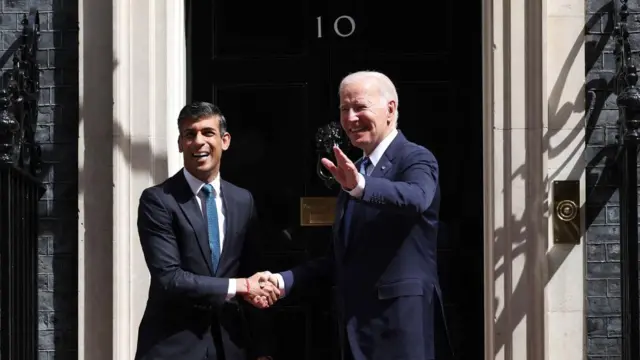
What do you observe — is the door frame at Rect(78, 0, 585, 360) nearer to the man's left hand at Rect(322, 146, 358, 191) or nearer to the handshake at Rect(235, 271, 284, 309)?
the handshake at Rect(235, 271, 284, 309)

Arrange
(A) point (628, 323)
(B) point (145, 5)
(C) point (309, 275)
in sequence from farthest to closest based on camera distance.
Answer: (B) point (145, 5), (A) point (628, 323), (C) point (309, 275)

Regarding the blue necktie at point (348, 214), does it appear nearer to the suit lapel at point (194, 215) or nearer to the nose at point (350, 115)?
the nose at point (350, 115)

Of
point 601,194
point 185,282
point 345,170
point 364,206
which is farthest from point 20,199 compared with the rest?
point 601,194

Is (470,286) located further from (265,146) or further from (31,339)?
(31,339)

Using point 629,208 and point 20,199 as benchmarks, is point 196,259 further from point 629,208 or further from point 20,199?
point 629,208

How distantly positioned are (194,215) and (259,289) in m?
0.45

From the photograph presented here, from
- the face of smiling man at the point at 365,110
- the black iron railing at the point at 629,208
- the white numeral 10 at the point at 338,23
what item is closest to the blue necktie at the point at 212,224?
the face of smiling man at the point at 365,110

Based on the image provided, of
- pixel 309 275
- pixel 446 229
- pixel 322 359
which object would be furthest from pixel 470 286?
pixel 309 275

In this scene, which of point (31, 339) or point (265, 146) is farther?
point (265, 146)

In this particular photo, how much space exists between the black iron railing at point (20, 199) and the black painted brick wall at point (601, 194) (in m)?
3.03

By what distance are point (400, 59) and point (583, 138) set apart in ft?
3.99

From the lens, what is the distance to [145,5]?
7.89 m

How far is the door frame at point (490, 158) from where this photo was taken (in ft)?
25.3

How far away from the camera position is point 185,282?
6352 millimetres
